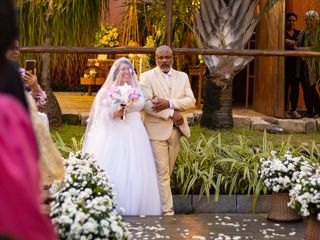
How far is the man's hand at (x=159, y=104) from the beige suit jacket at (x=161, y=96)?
0.30 ft

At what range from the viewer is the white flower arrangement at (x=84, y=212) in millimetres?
4848

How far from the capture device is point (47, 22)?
1021cm

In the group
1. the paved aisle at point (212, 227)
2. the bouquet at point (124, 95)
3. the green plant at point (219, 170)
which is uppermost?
the bouquet at point (124, 95)

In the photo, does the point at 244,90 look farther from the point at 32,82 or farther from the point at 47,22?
the point at 32,82

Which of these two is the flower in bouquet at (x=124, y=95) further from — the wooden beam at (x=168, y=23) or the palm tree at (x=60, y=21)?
the palm tree at (x=60, y=21)

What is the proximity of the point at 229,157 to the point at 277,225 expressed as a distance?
1526mm

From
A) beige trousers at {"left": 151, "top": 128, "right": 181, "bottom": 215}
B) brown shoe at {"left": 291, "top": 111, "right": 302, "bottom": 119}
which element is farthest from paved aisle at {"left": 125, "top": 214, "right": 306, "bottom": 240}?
brown shoe at {"left": 291, "top": 111, "right": 302, "bottom": 119}

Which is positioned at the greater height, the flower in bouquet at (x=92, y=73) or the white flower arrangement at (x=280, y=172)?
the flower in bouquet at (x=92, y=73)

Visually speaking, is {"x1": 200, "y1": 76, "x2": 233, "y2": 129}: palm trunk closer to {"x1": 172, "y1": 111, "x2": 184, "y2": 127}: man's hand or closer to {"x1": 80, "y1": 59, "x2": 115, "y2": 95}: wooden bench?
{"x1": 172, "y1": 111, "x2": 184, "y2": 127}: man's hand

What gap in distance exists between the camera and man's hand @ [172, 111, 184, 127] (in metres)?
7.55

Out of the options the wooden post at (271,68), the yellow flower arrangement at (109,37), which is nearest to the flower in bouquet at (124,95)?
the wooden post at (271,68)

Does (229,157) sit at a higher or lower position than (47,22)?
lower

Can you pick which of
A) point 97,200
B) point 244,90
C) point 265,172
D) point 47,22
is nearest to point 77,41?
point 47,22

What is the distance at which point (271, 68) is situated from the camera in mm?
13016
